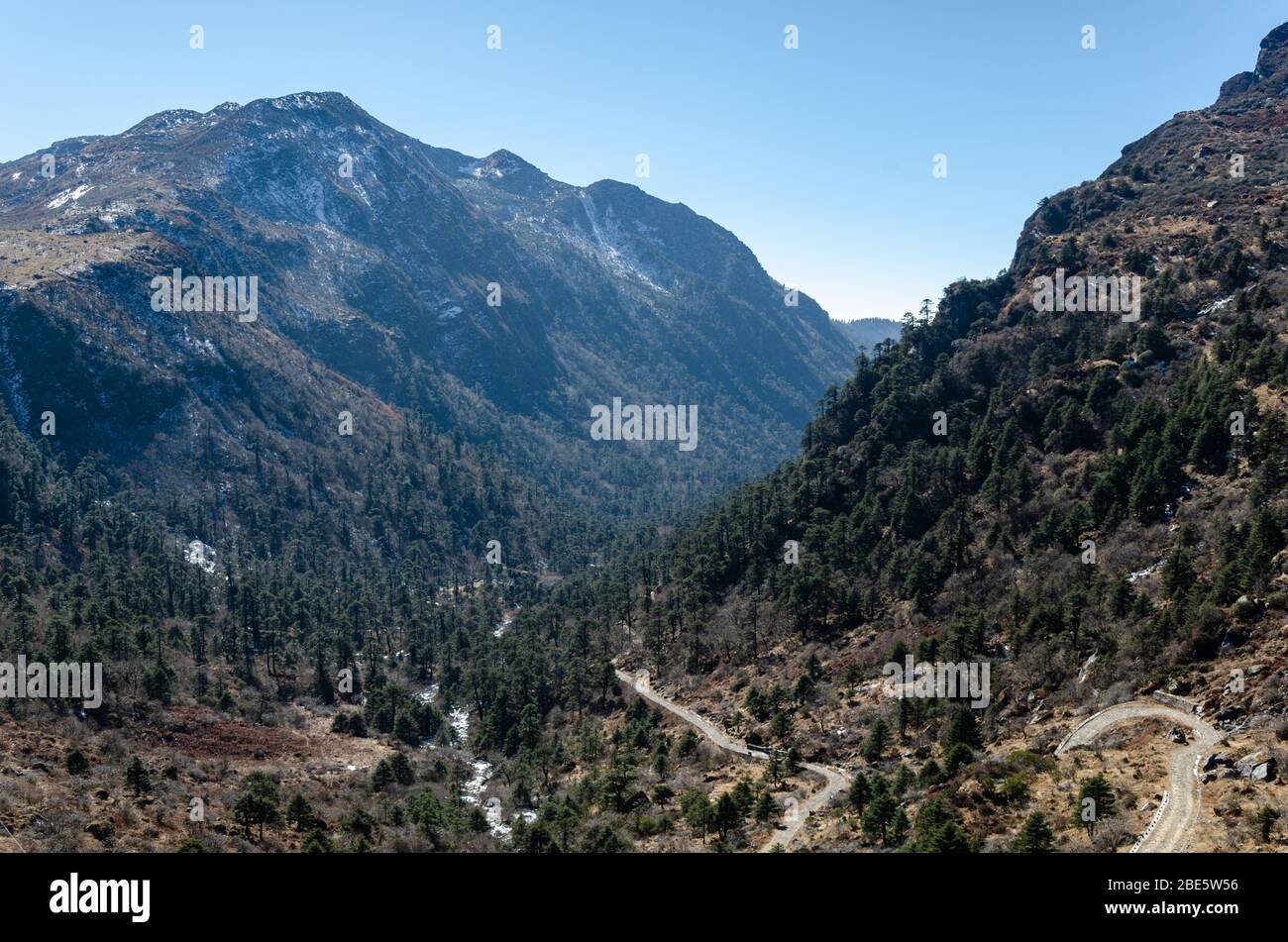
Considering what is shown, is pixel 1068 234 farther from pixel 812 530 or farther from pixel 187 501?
pixel 187 501

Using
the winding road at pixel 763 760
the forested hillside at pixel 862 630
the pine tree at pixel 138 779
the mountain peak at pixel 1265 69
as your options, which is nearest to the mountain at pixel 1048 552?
the forested hillside at pixel 862 630

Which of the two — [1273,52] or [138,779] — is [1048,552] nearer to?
[138,779]

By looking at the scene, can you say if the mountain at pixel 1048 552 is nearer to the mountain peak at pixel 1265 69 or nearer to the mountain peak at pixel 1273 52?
the mountain peak at pixel 1265 69

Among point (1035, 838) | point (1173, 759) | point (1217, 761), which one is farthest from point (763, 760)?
point (1217, 761)

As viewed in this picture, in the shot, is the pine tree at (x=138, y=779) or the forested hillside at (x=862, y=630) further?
the pine tree at (x=138, y=779)

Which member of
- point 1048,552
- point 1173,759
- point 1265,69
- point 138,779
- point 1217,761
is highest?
point 1265,69

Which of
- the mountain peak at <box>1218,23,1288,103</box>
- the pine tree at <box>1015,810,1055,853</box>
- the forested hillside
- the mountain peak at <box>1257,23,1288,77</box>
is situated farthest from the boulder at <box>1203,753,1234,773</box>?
the mountain peak at <box>1257,23,1288,77</box>
